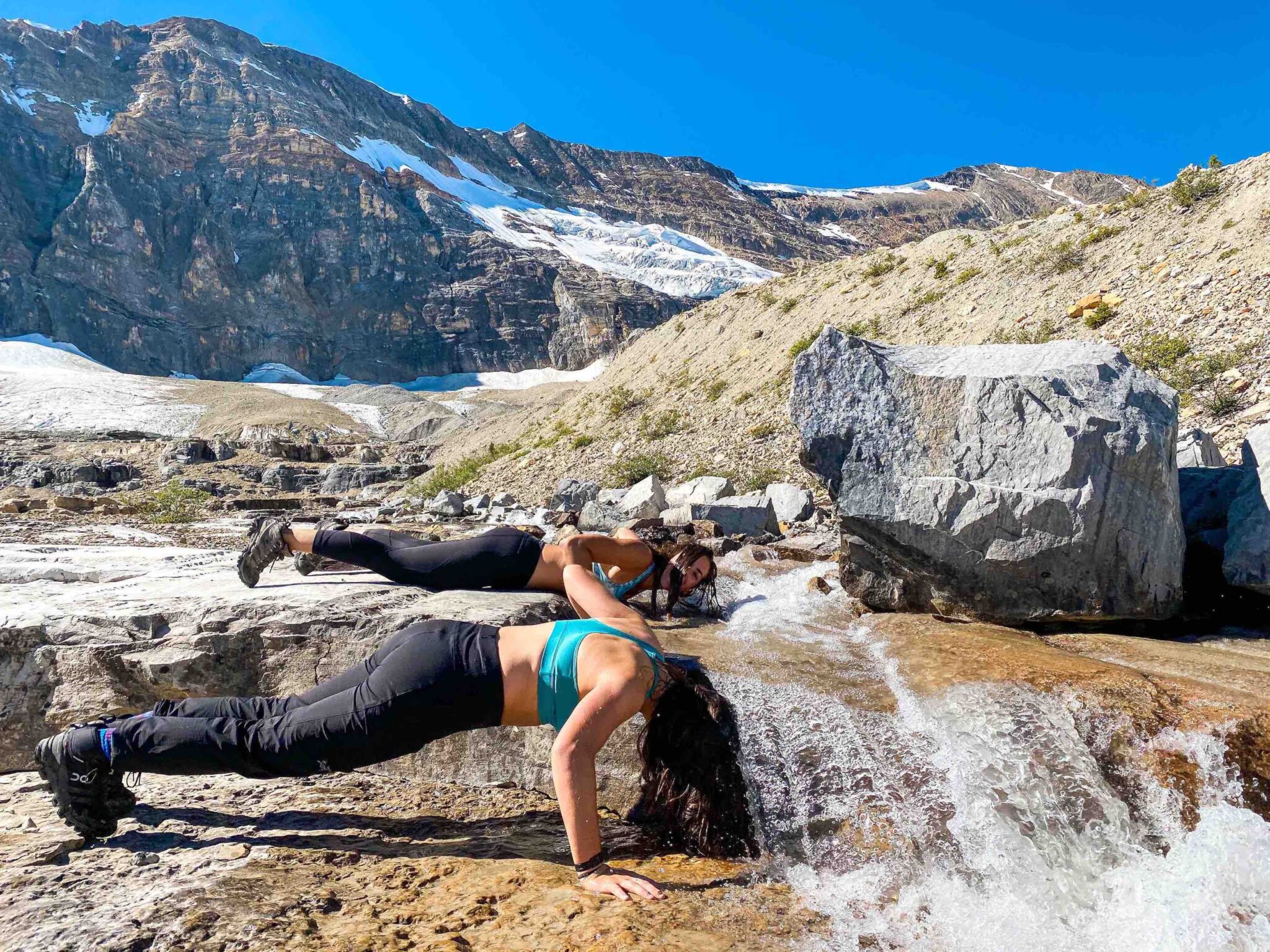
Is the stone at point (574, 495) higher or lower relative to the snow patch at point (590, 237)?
lower

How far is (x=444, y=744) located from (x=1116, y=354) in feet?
18.8

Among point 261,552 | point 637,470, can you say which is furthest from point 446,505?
point 261,552

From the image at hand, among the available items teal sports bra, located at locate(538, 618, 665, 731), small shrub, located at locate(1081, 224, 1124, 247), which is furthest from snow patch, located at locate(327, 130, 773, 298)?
teal sports bra, located at locate(538, 618, 665, 731)

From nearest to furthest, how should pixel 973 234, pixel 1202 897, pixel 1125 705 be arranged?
pixel 1202 897, pixel 1125 705, pixel 973 234

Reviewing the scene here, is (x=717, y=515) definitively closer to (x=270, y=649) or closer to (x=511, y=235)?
(x=270, y=649)

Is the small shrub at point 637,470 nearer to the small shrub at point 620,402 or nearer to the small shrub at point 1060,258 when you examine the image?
the small shrub at point 620,402


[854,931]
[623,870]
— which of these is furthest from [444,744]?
[854,931]

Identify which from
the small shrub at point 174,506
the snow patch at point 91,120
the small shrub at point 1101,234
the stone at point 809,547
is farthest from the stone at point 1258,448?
the snow patch at point 91,120

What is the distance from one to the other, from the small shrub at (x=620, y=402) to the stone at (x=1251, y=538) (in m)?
14.8

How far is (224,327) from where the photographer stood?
316ft

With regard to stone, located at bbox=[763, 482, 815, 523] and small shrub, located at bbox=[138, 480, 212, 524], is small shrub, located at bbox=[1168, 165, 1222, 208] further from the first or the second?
small shrub, located at bbox=[138, 480, 212, 524]

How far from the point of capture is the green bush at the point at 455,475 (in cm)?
1878

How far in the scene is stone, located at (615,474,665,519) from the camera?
11.1 metres

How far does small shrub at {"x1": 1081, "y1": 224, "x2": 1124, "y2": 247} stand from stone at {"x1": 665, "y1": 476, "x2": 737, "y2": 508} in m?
8.90
